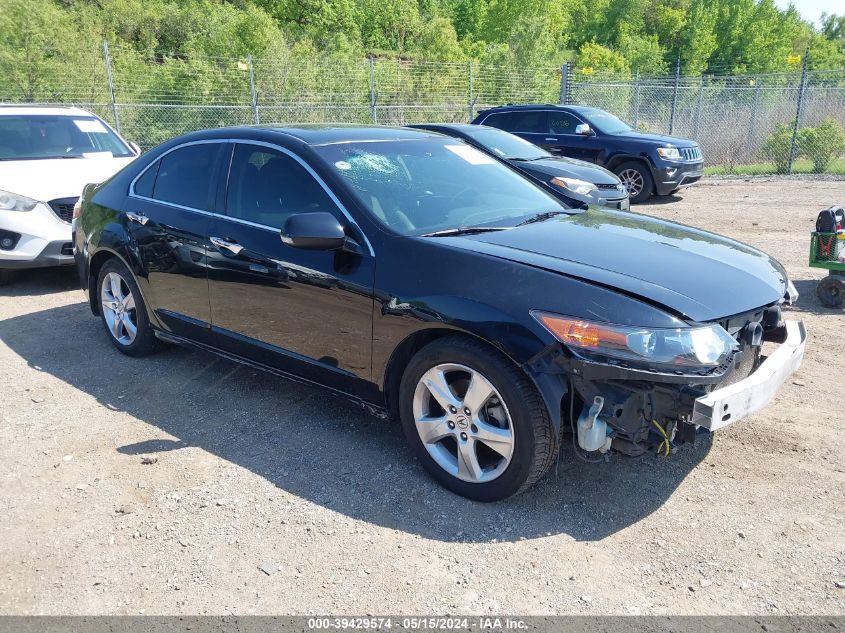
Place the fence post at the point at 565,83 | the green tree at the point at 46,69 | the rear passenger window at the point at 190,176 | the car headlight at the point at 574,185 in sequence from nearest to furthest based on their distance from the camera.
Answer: the rear passenger window at the point at 190,176 < the car headlight at the point at 574,185 < the fence post at the point at 565,83 < the green tree at the point at 46,69

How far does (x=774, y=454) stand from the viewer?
3.56 meters

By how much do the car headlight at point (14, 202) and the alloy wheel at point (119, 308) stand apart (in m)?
2.36

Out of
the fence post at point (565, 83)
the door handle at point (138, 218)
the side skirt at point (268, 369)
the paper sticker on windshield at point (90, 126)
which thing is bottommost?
the side skirt at point (268, 369)

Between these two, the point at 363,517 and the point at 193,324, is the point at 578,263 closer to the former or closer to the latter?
the point at 363,517

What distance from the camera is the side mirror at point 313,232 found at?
10.8 ft

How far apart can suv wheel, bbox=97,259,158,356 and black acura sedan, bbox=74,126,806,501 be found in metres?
0.16

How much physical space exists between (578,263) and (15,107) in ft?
25.5

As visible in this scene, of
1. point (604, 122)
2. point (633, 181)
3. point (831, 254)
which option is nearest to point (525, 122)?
point (604, 122)

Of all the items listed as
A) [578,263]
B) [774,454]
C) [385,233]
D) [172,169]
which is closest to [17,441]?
[172,169]

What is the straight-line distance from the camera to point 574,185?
9414 mm

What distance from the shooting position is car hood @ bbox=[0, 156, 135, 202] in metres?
6.94

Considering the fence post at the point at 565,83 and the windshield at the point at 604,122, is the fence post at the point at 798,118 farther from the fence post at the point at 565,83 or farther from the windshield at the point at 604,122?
the windshield at the point at 604,122

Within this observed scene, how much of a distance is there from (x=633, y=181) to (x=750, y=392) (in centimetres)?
1060

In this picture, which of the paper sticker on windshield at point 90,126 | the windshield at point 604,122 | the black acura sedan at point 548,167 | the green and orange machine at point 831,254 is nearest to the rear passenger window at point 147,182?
the paper sticker on windshield at point 90,126
